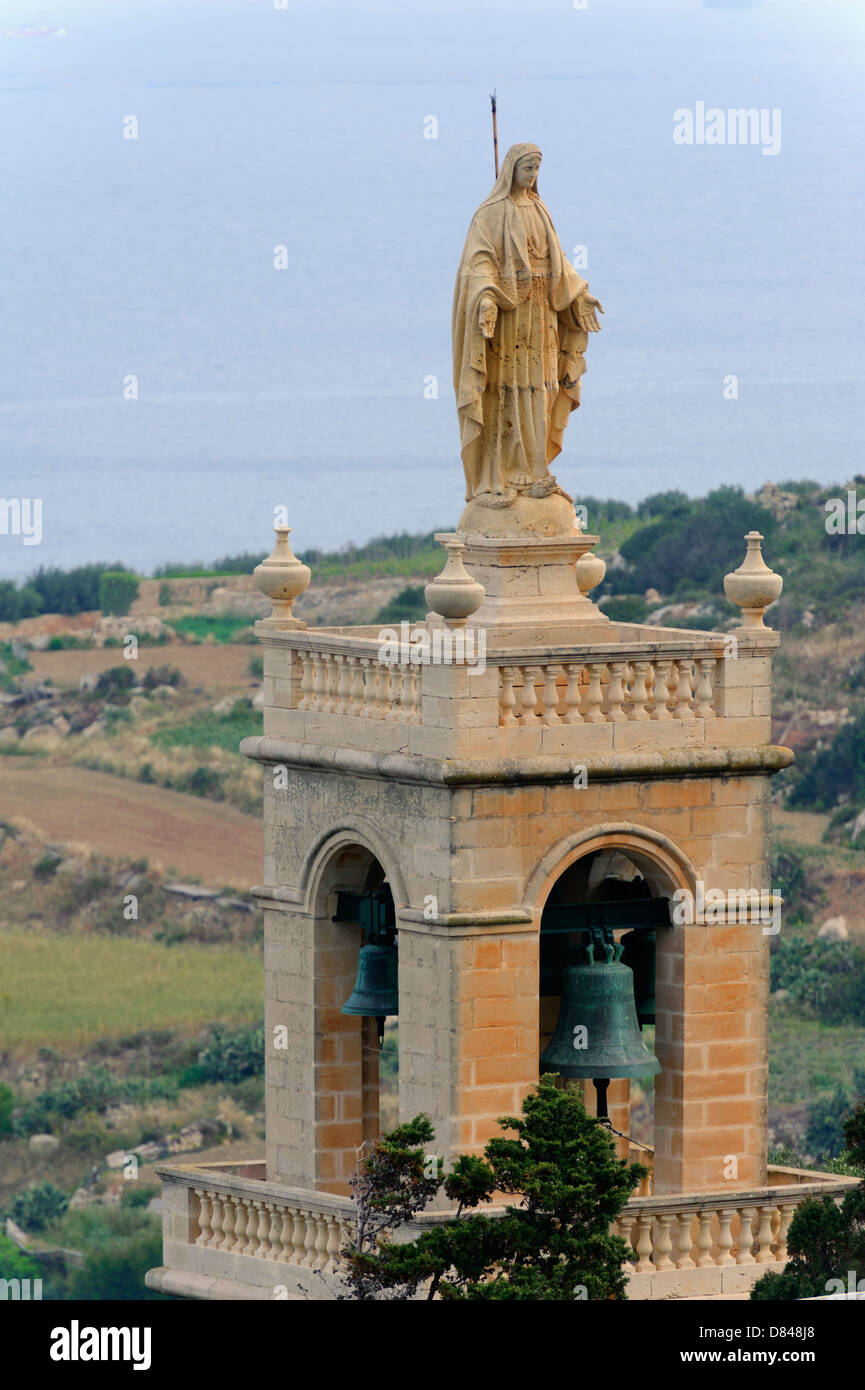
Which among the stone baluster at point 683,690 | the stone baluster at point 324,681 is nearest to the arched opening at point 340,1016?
the stone baluster at point 324,681

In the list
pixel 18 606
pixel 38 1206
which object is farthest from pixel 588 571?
pixel 18 606

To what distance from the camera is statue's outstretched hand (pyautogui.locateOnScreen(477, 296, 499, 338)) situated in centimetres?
3016

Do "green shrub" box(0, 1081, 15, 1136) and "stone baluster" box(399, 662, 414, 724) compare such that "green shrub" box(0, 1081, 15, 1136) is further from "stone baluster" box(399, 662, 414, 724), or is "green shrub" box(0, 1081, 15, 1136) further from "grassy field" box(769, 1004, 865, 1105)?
"stone baluster" box(399, 662, 414, 724)

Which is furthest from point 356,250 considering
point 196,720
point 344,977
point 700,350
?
point 344,977

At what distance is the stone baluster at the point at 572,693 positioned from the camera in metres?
29.8

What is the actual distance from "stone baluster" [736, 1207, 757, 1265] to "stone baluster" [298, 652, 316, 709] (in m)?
5.13

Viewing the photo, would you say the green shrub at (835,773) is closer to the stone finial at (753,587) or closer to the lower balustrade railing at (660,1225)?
the stone finial at (753,587)

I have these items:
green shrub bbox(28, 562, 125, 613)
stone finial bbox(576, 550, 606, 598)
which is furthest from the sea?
stone finial bbox(576, 550, 606, 598)

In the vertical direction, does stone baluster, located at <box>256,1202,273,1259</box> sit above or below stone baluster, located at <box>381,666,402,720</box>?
below

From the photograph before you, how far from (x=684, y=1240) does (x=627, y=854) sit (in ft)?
9.71

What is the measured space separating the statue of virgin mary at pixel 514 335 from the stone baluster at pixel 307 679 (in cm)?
188

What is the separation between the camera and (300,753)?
102 ft

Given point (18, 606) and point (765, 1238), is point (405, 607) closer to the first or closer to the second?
point (18, 606)
